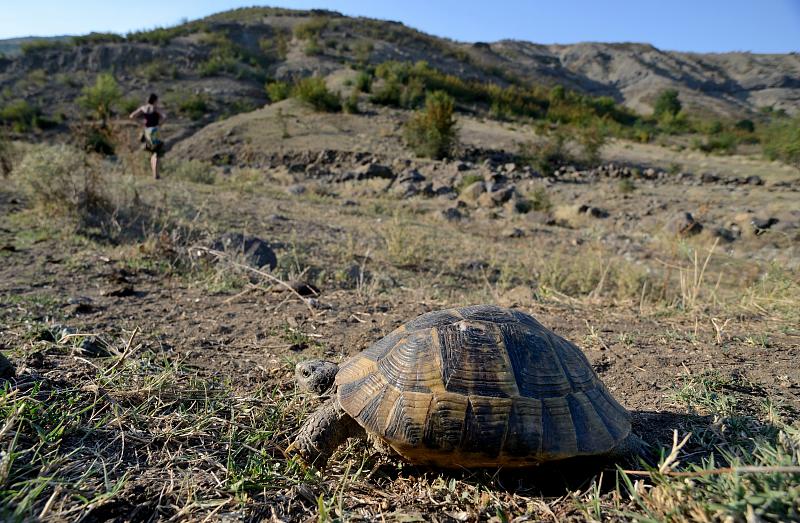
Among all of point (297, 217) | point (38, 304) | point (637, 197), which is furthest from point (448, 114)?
point (38, 304)

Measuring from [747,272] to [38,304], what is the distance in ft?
29.5

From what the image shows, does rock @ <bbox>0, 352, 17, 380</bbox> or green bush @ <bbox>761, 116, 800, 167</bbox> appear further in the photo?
green bush @ <bbox>761, 116, 800, 167</bbox>

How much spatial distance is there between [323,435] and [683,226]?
9841mm

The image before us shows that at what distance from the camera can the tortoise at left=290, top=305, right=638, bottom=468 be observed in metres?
1.84

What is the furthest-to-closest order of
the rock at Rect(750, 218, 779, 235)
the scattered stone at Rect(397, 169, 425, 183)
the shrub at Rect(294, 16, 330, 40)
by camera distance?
1. the shrub at Rect(294, 16, 330, 40)
2. the scattered stone at Rect(397, 169, 425, 183)
3. the rock at Rect(750, 218, 779, 235)

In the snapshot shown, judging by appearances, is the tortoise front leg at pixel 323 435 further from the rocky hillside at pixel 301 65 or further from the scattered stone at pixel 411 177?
the rocky hillside at pixel 301 65

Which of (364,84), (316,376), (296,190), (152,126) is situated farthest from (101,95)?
(316,376)

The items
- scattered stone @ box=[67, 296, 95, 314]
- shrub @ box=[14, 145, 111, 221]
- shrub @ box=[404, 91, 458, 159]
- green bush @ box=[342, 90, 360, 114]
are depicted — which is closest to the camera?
scattered stone @ box=[67, 296, 95, 314]

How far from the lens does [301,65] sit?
128 feet


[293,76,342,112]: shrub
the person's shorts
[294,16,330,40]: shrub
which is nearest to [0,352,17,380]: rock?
the person's shorts

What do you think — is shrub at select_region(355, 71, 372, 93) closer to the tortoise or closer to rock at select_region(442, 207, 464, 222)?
rock at select_region(442, 207, 464, 222)

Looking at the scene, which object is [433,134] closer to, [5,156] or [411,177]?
[411,177]

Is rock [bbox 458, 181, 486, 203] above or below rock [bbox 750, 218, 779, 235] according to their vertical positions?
below

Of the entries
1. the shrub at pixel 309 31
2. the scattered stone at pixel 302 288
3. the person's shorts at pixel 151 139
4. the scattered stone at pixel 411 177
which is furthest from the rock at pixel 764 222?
the shrub at pixel 309 31
